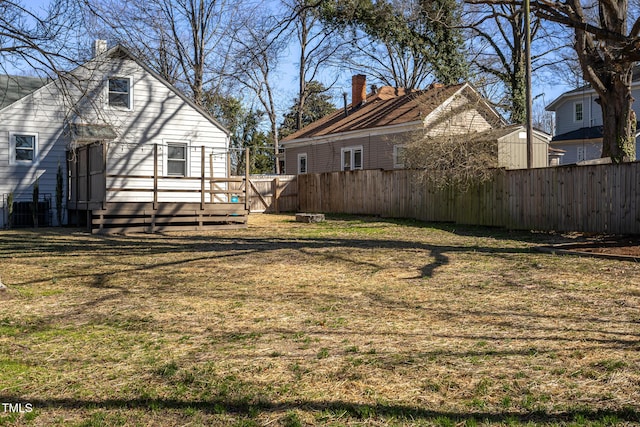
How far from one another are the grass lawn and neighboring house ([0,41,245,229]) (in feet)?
25.0

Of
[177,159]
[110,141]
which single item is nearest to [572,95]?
[177,159]

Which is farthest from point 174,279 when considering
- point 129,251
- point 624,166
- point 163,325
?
point 624,166

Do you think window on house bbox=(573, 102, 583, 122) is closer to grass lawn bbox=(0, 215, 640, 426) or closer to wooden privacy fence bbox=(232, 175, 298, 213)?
wooden privacy fence bbox=(232, 175, 298, 213)

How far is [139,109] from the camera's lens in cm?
2195

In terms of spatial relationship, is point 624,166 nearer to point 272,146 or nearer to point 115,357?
point 115,357

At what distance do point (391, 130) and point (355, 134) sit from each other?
2657mm

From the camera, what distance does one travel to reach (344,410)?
3.88 metres

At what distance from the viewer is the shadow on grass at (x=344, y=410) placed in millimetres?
3686

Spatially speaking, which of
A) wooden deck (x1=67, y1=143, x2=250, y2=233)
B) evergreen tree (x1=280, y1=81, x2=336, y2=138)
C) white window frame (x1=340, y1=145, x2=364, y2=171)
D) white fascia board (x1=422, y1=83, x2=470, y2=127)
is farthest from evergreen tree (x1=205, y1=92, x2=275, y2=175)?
wooden deck (x1=67, y1=143, x2=250, y2=233)

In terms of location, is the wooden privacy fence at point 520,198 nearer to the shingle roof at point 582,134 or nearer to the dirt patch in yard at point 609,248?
the dirt patch in yard at point 609,248

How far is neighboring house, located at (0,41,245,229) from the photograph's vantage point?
18531 mm

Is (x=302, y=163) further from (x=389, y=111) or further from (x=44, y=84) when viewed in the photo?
(x=44, y=84)

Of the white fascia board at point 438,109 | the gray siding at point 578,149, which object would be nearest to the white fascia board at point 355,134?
the white fascia board at point 438,109

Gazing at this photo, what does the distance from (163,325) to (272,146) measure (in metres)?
41.1
